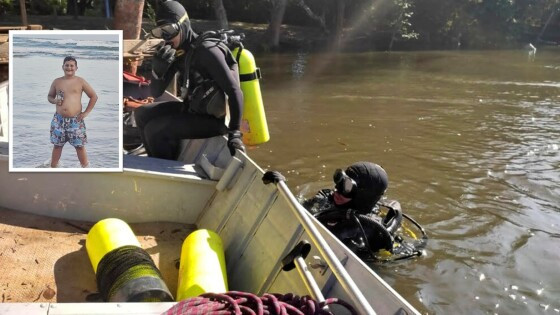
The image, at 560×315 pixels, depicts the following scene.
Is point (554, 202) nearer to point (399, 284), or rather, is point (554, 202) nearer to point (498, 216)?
point (498, 216)

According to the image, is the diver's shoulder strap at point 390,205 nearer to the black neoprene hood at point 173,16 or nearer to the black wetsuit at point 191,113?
the black wetsuit at point 191,113

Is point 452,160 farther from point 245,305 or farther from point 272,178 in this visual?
point 245,305

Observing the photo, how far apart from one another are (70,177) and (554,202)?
6.12 metres

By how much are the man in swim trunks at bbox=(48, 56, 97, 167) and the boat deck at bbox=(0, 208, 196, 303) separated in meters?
0.71

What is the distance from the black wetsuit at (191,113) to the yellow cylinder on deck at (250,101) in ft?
0.86

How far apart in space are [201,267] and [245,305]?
3.97 feet

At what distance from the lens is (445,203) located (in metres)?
7.46

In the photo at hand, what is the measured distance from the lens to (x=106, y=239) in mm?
3773

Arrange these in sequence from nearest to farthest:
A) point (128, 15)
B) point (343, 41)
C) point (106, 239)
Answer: point (106, 239)
point (128, 15)
point (343, 41)

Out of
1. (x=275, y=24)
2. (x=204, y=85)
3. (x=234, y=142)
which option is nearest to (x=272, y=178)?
(x=234, y=142)

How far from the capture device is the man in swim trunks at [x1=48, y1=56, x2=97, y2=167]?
3.64 metres

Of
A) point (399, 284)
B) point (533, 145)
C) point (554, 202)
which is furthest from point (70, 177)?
point (533, 145)

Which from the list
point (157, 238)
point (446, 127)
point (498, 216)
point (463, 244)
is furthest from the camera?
point (446, 127)

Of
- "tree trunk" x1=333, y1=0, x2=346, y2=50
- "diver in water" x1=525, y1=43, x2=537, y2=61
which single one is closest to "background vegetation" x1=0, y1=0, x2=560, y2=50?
"tree trunk" x1=333, y1=0, x2=346, y2=50
